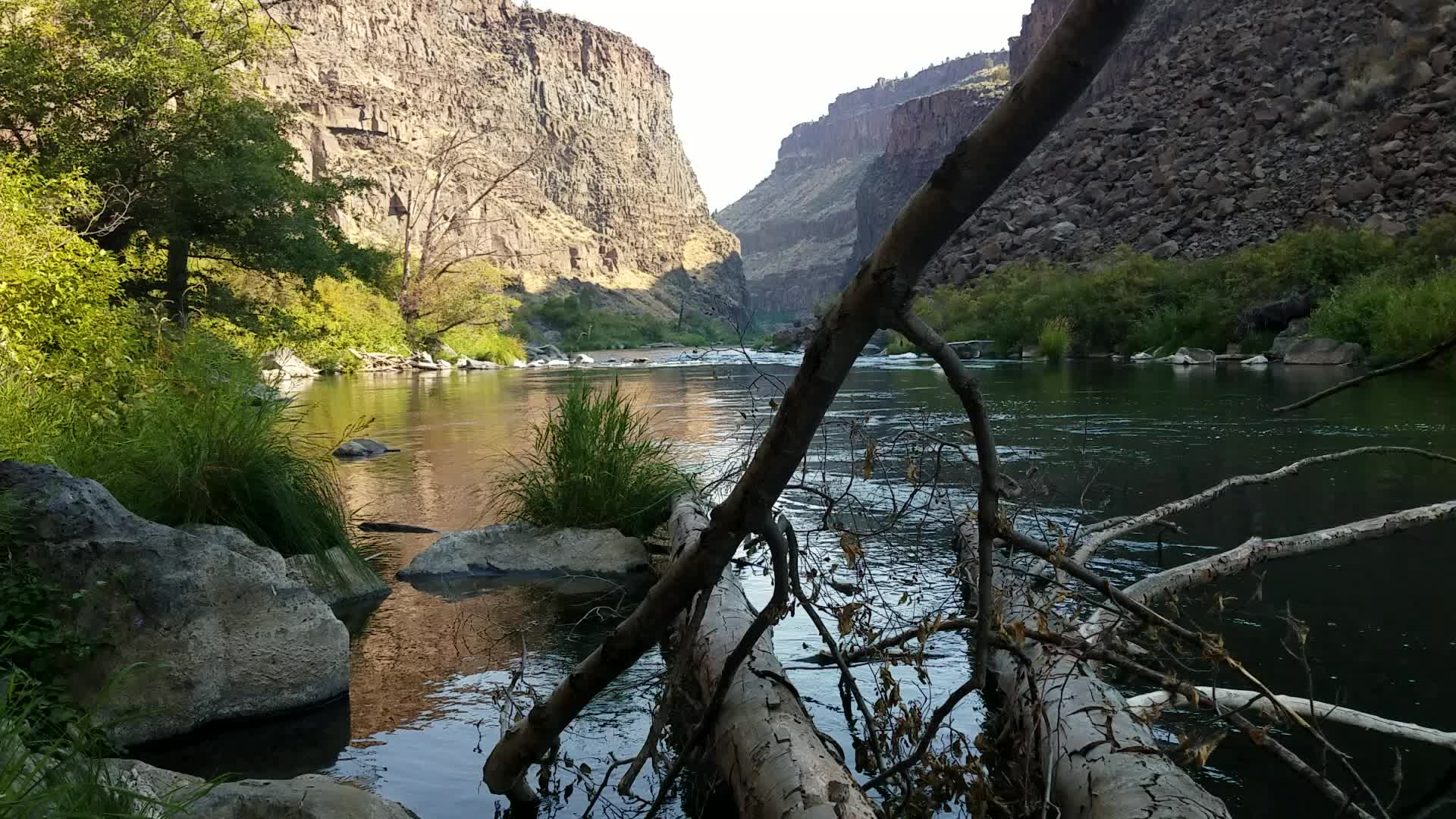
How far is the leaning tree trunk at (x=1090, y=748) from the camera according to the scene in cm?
234

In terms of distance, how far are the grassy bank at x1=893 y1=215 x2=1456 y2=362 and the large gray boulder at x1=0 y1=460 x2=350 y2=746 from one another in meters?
17.0

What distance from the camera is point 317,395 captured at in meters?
22.1

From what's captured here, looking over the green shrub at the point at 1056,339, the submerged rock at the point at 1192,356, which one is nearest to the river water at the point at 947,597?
the submerged rock at the point at 1192,356

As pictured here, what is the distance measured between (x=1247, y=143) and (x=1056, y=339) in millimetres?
15103

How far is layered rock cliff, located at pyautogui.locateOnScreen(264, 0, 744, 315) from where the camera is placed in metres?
83.3

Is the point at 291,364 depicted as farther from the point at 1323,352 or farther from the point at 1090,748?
the point at 1090,748

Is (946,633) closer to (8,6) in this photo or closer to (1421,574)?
(1421,574)

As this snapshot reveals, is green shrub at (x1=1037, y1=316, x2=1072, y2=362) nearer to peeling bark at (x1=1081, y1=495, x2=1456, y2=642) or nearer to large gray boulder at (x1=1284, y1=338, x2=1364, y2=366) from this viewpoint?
large gray boulder at (x1=1284, y1=338, x2=1364, y2=366)

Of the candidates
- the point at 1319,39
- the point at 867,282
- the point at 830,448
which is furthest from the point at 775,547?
the point at 1319,39

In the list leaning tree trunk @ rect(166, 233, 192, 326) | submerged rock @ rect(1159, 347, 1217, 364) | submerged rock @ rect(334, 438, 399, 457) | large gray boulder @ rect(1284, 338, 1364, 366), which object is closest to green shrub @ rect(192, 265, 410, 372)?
leaning tree trunk @ rect(166, 233, 192, 326)

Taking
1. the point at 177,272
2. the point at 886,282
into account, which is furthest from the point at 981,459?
the point at 177,272

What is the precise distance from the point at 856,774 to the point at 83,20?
17.0 metres

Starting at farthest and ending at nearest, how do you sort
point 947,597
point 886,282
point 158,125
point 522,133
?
point 522,133, point 158,125, point 947,597, point 886,282

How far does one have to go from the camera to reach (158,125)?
1584cm
